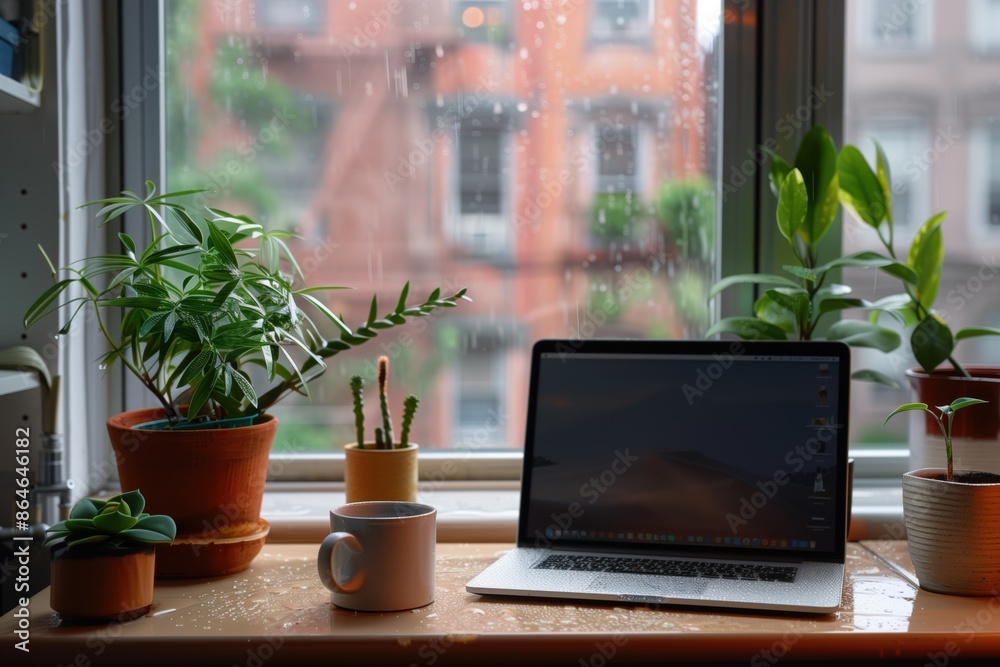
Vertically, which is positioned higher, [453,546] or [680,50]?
[680,50]

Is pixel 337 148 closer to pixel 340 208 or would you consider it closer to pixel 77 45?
pixel 340 208

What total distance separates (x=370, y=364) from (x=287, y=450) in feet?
0.62

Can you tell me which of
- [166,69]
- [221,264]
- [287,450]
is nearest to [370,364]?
[287,450]

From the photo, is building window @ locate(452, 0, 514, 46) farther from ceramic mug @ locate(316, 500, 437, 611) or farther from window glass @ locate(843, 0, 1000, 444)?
ceramic mug @ locate(316, 500, 437, 611)

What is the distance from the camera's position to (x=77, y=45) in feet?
4.05

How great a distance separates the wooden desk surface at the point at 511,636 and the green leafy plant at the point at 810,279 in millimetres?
377

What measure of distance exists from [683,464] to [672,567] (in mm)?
132

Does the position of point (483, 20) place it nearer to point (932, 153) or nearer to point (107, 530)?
point (932, 153)

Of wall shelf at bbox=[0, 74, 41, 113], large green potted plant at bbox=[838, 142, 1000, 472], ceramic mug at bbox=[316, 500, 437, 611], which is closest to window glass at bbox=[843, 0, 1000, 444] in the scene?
large green potted plant at bbox=[838, 142, 1000, 472]

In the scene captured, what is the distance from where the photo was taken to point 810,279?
1099mm

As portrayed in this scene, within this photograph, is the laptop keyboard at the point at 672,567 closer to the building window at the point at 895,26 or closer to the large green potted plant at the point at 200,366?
the large green potted plant at the point at 200,366

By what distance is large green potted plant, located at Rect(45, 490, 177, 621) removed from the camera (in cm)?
83

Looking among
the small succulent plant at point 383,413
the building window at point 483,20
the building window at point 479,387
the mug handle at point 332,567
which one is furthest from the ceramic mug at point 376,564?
the building window at point 483,20

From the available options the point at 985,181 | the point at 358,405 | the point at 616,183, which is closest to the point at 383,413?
the point at 358,405
